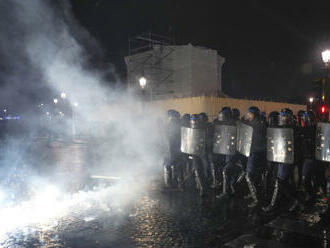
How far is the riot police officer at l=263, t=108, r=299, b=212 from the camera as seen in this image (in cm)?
527

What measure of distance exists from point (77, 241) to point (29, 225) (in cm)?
111

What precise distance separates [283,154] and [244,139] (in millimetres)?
778

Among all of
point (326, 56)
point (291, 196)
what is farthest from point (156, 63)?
point (291, 196)

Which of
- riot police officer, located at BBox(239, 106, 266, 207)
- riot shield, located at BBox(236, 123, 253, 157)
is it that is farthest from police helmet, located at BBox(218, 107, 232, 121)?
riot police officer, located at BBox(239, 106, 266, 207)

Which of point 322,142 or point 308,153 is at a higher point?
point 322,142

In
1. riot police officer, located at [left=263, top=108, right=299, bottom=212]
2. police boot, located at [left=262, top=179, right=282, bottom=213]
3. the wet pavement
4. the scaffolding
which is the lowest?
the wet pavement

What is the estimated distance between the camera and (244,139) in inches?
230

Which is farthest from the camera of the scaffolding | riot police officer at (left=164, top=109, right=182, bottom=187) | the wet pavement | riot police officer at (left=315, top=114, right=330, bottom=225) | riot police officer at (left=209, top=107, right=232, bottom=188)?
the scaffolding

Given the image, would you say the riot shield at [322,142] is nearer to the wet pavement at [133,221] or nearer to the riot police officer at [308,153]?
the riot police officer at [308,153]

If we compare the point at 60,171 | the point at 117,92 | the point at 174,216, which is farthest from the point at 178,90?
the point at 174,216

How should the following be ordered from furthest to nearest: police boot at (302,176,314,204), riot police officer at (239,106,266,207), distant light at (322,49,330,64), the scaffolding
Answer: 1. the scaffolding
2. distant light at (322,49,330,64)
3. police boot at (302,176,314,204)
4. riot police officer at (239,106,266,207)

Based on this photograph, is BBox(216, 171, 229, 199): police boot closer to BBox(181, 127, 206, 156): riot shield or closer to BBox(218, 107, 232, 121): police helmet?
BBox(181, 127, 206, 156): riot shield

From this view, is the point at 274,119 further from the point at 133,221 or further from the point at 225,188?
the point at 133,221

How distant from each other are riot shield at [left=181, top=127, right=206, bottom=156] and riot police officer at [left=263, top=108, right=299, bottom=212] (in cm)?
149
